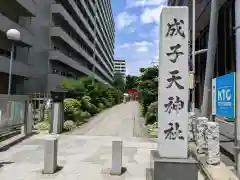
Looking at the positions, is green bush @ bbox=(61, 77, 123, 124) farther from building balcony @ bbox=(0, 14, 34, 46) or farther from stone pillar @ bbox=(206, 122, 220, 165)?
stone pillar @ bbox=(206, 122, 220, 165)

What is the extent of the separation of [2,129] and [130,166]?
18.2ft

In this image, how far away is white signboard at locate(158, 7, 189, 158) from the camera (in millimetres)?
5582

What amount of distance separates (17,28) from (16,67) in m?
3.36

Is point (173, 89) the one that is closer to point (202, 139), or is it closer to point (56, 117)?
point (202, 139)

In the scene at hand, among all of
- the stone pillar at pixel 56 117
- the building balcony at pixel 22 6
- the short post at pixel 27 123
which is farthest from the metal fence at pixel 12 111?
the building balcony at pixel 22 6

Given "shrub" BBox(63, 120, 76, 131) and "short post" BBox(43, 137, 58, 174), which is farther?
"shrub" BBox(63, 120, 76, 131)

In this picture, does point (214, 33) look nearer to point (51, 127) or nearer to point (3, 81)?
point (51, 127)

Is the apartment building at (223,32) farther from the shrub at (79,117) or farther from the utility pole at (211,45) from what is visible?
the shrub at (79,117)

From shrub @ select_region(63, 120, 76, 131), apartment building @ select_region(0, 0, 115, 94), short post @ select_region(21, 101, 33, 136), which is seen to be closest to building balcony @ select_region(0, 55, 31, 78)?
apartment building @ select_region(0, 0, 115, 94)

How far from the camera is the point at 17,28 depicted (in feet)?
79.8

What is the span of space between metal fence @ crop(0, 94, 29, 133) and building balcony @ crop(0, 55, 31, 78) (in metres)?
11.5

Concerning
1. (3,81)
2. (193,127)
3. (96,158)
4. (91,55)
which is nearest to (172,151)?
(96,158)

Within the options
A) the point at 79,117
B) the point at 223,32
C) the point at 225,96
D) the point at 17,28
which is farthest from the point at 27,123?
the point at 223,32

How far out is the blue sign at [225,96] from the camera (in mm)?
7105
